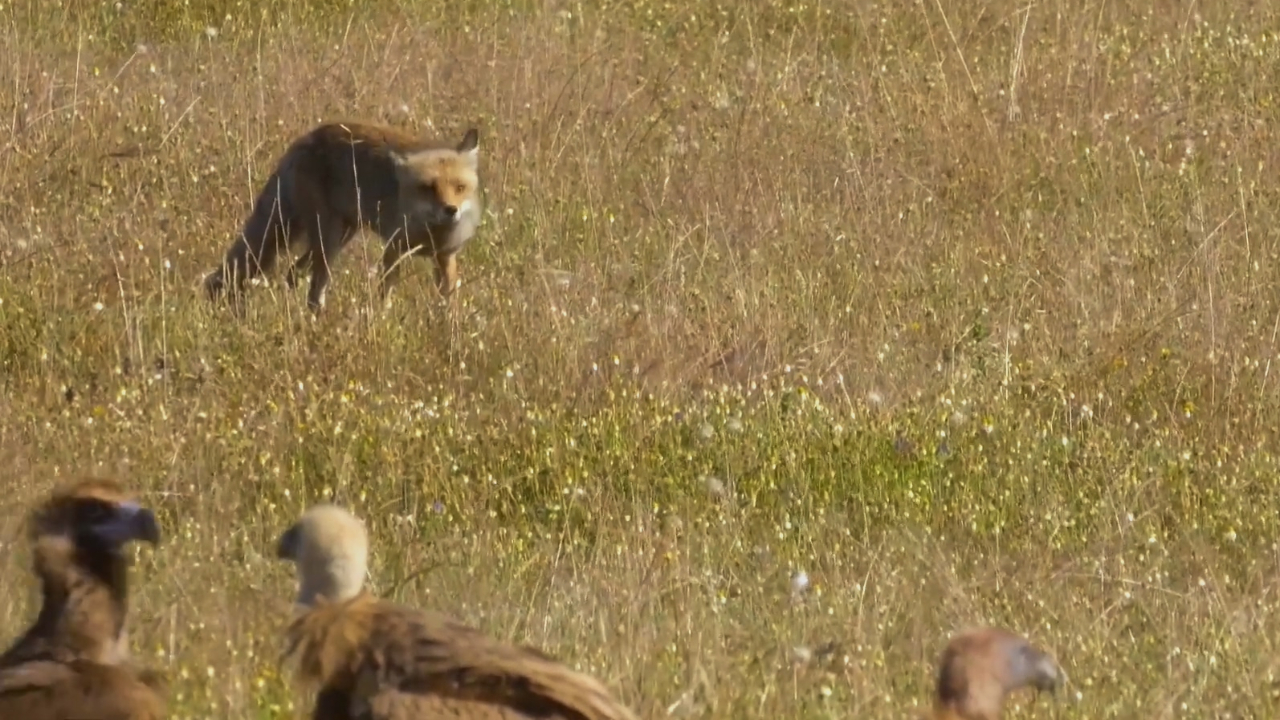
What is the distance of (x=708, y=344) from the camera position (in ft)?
28.3

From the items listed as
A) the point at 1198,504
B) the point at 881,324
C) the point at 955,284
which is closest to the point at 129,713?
the point at 1198,504

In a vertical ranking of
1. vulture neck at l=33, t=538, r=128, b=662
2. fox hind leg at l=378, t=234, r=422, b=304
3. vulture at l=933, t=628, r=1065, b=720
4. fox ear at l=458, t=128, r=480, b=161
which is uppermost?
vulture at l=933, t=628, r=1065, b=720

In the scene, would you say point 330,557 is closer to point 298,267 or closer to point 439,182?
point 298,267

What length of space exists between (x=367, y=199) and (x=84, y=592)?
5.87 m

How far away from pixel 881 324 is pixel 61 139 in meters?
3.95

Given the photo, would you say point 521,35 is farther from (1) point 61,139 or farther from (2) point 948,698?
(2) point 948,698

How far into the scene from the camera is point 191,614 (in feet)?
18.5

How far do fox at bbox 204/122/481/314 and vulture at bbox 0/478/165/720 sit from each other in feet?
15.6

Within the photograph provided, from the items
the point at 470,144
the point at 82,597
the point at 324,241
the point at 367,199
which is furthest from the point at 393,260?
the point at 82,597

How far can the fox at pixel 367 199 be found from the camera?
33.4 feet

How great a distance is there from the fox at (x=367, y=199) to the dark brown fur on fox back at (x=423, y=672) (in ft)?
17.5

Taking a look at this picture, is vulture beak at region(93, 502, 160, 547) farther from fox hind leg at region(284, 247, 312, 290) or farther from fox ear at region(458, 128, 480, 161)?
fox ear at region(458, 128, 480, 161)

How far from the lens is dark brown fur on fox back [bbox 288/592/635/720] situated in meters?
4.29

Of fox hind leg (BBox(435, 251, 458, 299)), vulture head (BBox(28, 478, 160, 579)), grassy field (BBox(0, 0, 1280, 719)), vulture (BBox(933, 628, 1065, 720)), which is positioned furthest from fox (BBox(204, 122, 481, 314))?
vulture (BBox(933, 628, 1065, 720))
